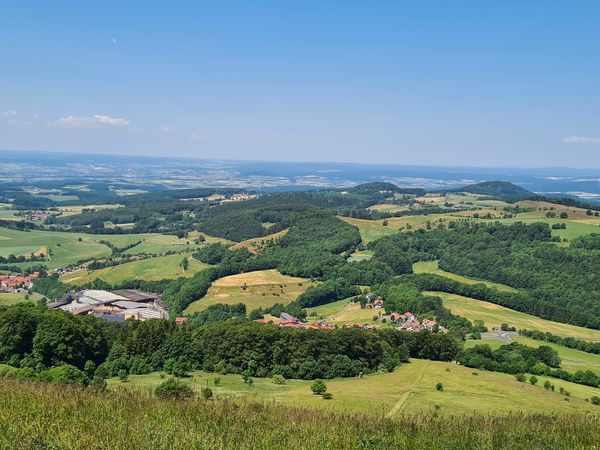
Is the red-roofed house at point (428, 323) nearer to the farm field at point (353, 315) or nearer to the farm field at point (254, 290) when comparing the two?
the farm field at point (353, 315)

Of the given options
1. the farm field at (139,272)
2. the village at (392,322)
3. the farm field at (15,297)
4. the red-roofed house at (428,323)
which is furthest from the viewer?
the farm field at (139,272)

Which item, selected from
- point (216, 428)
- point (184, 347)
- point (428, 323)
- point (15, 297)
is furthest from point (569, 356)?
point (15, 297)

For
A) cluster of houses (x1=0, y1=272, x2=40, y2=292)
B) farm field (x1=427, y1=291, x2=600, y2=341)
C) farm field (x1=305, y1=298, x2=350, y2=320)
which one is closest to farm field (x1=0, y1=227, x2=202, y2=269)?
cluster of houses (x1=0, y1=272, x2=40, y2=292)

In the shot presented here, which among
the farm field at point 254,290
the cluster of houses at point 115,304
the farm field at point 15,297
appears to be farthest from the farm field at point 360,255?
the farm field at point 15,297

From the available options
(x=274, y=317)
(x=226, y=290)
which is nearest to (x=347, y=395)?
(x=274, y=317)

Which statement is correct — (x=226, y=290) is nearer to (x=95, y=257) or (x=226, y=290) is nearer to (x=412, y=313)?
(x=412, y=313)
